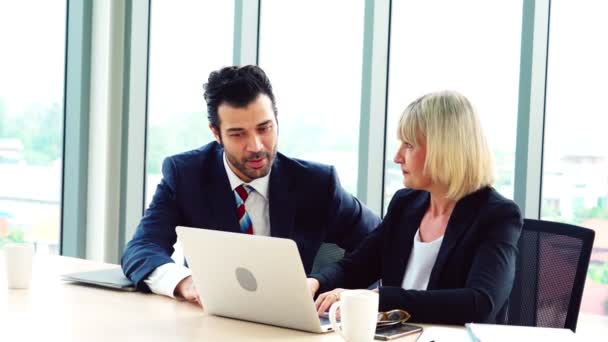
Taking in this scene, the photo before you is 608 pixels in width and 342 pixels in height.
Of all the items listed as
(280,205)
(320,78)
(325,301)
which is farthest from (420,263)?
(320,78)

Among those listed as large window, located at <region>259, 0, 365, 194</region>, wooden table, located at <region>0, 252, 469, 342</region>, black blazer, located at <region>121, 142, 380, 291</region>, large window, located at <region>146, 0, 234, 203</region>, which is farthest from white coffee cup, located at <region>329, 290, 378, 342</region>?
large window, located at <region>146, 0, 234, 203</region>

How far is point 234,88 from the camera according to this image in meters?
2.62

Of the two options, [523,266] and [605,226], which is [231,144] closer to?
[523,266]

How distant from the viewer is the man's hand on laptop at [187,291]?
6.91ft

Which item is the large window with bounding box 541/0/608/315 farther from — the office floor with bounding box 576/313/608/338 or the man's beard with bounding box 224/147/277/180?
the man's beard with bounding box 224/147/277/180

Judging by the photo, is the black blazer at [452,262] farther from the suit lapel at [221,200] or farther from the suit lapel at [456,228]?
the suit lapel at [221,200]

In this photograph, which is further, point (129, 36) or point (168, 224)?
point (129, 36)

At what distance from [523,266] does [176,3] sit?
264cm

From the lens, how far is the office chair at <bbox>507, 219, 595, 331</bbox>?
2104mm

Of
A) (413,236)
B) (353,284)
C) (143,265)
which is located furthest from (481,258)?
(143,265)

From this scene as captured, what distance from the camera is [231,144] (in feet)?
8.58

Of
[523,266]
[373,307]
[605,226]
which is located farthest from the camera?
[605,226]

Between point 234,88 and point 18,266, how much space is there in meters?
0.87

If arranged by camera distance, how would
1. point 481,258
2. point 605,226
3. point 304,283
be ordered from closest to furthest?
point 304,283
point 481,258
point 605,226
